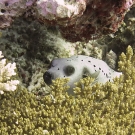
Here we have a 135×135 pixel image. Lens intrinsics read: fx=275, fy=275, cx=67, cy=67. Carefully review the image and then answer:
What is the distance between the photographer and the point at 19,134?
257 centimetres

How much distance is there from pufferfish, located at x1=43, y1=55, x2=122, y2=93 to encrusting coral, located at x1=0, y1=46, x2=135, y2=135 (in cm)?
45

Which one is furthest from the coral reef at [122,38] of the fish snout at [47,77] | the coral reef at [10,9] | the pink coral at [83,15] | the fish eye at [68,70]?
the coral reef at [10,9]

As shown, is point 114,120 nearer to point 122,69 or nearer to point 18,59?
point 122,69

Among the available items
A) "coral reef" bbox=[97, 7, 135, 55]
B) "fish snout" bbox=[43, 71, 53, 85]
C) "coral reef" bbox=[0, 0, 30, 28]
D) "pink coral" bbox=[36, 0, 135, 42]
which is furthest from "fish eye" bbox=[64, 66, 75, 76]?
"coral reef" bbox=[97, 7, 135, 55]

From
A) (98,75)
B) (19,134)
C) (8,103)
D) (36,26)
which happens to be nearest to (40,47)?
(36,26)

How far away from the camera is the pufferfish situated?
10.8 ft

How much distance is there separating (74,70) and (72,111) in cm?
80

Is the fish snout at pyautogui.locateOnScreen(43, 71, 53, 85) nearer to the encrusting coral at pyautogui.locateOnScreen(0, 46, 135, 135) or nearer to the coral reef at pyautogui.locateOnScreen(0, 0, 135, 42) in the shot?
the encrusting coral at pyautogui.locateOnScreen(0, 46, 135, 135)

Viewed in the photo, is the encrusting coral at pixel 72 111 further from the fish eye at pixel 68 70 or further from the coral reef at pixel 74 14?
the coral reef at pixel 74 14

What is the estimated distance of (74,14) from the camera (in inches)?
104

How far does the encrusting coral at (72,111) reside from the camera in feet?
8.47

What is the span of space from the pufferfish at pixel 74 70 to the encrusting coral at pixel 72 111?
1.47 ft

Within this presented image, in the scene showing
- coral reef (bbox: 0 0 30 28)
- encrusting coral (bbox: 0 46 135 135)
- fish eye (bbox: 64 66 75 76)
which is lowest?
encrusting coral (bbox: 0 46 135 135)

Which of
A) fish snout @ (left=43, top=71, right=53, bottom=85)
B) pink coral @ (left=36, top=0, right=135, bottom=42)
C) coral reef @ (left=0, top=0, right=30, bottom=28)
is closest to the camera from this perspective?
pink coral @ (left=36, top=0, right=135, bottom=42)
